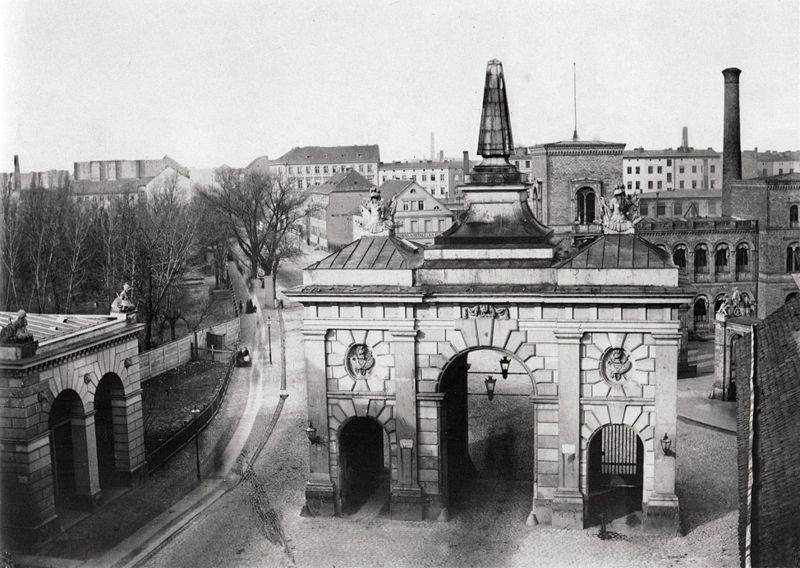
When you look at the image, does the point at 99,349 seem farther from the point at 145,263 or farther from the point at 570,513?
the point at 145,263

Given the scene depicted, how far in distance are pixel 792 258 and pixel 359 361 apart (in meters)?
44.4

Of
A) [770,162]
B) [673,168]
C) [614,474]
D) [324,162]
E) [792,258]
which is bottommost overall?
[614,474]

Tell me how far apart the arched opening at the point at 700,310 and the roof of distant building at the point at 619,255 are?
121 ft

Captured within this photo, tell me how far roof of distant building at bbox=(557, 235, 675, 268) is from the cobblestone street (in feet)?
23.4

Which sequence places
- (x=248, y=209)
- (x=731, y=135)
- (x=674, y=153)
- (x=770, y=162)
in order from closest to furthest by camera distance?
(x=731, y=135) < (x=248, y=209) < (x=674, y=153) < (x=770, y=162)

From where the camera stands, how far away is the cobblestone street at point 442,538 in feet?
76.1

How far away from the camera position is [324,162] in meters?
131

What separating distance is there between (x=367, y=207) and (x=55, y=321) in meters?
10.2

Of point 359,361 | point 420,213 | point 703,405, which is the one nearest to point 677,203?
point 420,213

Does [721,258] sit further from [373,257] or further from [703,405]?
[373,257]

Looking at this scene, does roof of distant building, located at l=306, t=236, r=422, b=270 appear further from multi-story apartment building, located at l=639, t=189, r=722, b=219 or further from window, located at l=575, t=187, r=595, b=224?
multi-story apartment building, located at l=639, t=189, r=722, b=219

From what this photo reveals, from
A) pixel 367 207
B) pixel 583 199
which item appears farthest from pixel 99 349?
pixel 583 199

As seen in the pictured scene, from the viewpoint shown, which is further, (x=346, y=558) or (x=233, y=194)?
(x=233, y=194)

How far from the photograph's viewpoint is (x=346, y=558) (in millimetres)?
Answer: 23359
